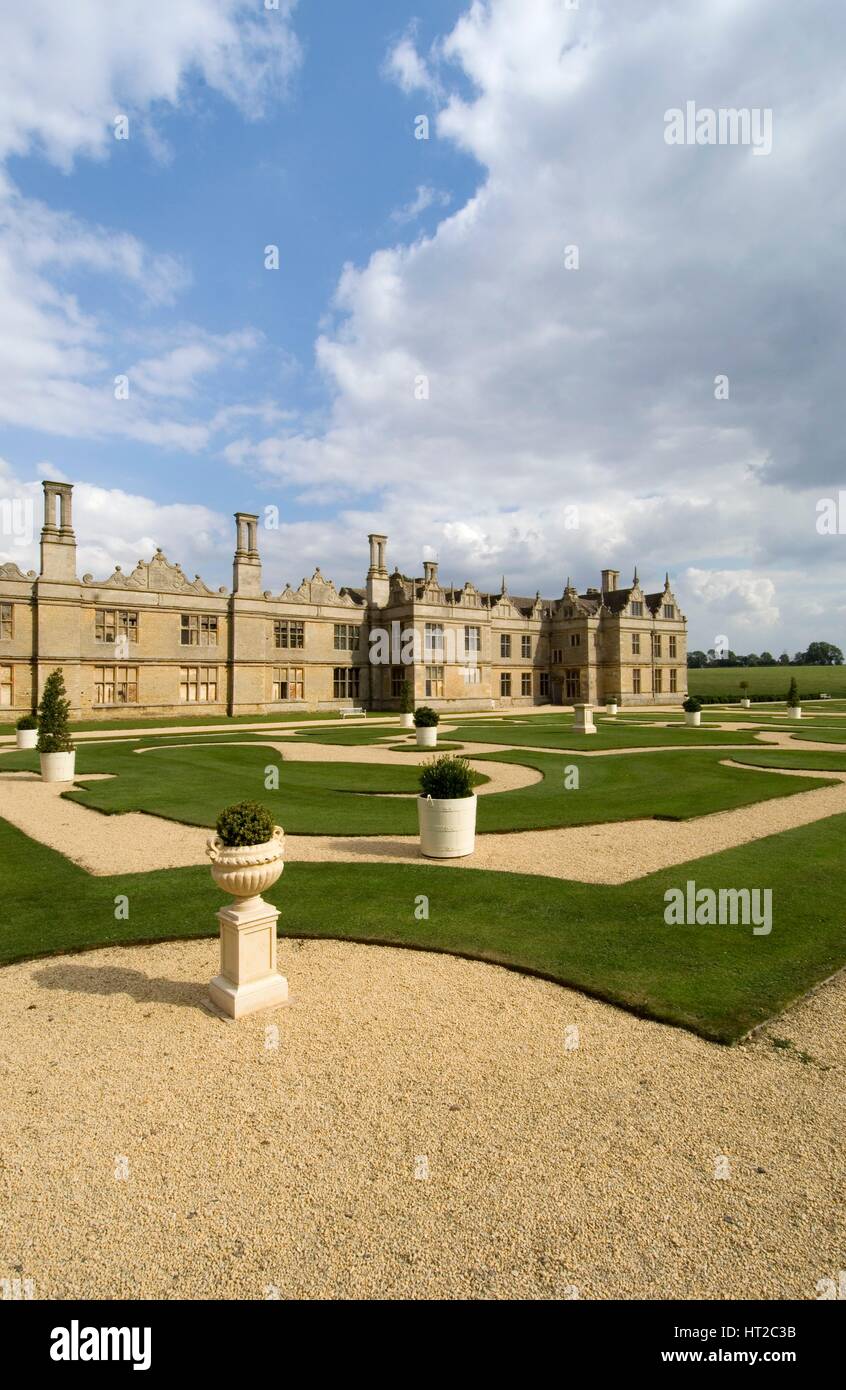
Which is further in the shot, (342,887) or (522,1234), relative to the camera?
(342,887)

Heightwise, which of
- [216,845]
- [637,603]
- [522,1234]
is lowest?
[522,1234]

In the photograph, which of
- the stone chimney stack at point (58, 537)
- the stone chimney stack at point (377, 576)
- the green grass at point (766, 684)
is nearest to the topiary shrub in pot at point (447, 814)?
the stone chimney stack at point (58, 537)

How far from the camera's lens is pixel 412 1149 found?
416 centimetres

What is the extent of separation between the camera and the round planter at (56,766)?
61.2ft

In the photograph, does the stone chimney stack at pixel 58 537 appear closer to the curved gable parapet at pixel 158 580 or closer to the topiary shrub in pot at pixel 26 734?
the curved gable parapet at pixel 158 580

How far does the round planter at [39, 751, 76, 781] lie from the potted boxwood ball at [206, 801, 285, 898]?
575 inches

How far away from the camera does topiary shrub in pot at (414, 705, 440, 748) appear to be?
77.5 feet

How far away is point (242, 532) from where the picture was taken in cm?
4456

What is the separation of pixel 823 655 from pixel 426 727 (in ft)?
511
